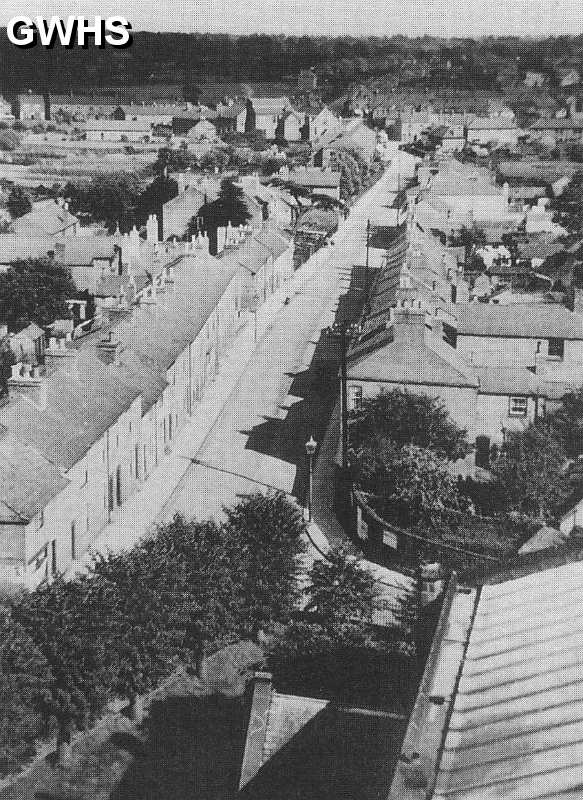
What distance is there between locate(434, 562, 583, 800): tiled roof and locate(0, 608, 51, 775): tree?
29.8 feet

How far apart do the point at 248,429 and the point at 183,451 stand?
131 inches

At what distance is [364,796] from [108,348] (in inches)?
885

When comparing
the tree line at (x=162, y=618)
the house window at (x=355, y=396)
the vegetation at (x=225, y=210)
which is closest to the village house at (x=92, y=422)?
the tree line at (x=162, y=618)

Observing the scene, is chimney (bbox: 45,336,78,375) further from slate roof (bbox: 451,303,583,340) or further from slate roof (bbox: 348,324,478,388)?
slate roof (bbox: 451,303,583,340)

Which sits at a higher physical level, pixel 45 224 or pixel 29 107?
pixel 29 107

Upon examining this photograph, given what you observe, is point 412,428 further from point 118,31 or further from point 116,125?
point 116,125

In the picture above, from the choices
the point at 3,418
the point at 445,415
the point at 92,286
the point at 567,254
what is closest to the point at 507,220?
the point at 567,254

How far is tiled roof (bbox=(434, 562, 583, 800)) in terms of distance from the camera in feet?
37.2

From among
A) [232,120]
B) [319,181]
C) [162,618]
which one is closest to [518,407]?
[162,618]

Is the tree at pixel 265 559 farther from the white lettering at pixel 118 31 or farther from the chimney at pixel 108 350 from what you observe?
the white lettering at pixel 118 31

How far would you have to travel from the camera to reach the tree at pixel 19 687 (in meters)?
19.3

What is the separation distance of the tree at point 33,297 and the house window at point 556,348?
2574 centimetres

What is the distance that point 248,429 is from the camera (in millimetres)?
40344

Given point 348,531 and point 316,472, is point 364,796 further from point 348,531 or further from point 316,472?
point 316,472
